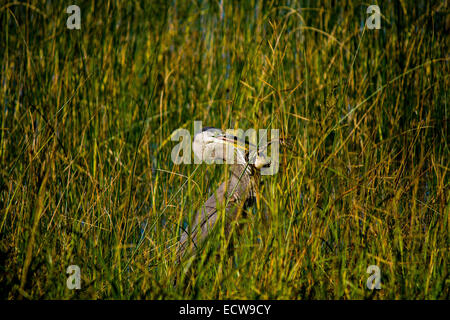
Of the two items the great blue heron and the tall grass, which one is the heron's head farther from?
the tall grass

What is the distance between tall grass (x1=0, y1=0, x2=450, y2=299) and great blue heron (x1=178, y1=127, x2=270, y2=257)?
8 centimetres

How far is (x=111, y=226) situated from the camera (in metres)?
2.18

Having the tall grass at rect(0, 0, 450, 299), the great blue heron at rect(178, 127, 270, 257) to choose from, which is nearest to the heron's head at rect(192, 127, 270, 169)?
the great blue heron at rect(178, 127, 270, 257)

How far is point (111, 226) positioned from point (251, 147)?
0.79 m

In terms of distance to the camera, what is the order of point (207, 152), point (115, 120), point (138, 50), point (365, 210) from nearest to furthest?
point (365, 210) < point (207, 152) < point (115, 120) < point (138, 50)

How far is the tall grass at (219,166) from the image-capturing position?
1866 millimetres

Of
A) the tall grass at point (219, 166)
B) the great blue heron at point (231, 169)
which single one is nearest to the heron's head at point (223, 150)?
the great blue heron at point (231, 169)

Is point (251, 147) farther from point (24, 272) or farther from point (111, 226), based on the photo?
point (24, 272)

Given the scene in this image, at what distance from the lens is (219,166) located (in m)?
2.81

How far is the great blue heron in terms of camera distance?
2.22 meters

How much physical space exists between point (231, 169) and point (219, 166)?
37 centimetres
